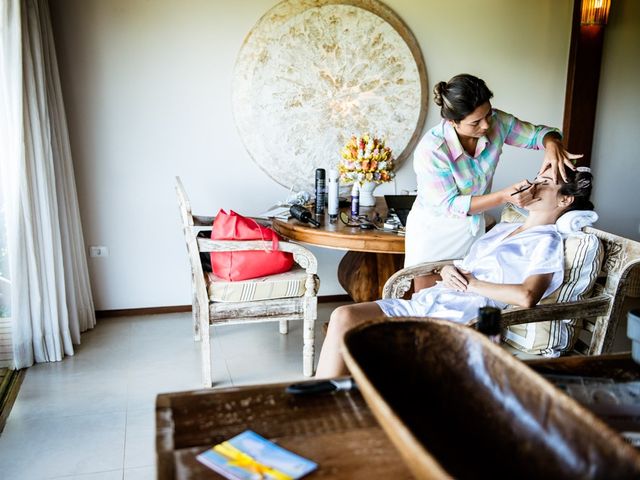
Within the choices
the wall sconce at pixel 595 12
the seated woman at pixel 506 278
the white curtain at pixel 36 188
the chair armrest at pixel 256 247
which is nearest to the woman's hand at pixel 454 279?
the seated woman at pixel 506 278

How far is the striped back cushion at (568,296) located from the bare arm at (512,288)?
0.11 metres

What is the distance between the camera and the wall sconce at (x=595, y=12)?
4066 millimetres

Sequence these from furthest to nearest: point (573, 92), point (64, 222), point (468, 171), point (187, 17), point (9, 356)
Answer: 1. point (573, 92)
2. point (187, 17)
3. point (64, 222)
4. point (9, 356)
5. point (468, 171)

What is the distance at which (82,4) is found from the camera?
345cm

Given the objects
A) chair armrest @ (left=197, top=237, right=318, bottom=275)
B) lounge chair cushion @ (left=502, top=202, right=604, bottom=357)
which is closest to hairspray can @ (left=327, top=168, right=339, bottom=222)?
chair armrest @ (left=197, top=237, right=318, bottom=275)

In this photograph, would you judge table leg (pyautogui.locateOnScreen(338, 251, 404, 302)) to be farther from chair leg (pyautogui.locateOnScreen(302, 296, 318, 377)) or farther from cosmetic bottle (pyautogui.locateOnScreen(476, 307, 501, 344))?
cosmetic bottle (pyautogui.locateOnScreen(476, 307, 501, 344))

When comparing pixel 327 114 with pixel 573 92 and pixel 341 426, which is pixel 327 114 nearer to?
pixel 573 92

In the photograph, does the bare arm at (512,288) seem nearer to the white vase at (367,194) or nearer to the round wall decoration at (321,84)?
the white vase at (367,194)

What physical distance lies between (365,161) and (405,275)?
1080 millimetres

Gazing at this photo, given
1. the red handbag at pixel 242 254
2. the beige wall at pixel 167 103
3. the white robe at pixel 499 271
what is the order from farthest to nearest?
1. the beige wall at pixel 167 103
2. the red handbag at pixel 242 254
3. the white robe at pixel 499 271

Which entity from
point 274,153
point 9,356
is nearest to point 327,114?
point 274,153

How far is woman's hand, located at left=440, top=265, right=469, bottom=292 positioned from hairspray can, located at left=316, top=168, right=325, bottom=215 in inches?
49.4

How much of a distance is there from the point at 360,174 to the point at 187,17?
1.53m

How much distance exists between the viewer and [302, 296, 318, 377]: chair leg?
9.72 feet
